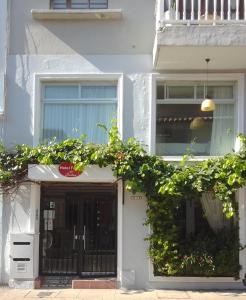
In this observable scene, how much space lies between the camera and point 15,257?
487 inches

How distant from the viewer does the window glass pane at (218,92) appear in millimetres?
13125

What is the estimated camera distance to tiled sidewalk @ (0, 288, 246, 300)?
11445mm

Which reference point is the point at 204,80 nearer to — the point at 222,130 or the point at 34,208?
the point at 222,130

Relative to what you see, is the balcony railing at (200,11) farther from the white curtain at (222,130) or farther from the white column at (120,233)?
the white column at (120,233)

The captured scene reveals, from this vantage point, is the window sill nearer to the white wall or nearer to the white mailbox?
the white wall

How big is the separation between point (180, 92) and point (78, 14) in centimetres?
319

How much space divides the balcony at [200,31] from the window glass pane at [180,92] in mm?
1033

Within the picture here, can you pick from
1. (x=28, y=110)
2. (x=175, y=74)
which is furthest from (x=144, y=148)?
(x=28, y=110)

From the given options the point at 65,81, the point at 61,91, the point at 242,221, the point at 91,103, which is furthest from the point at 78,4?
the point at 242,221

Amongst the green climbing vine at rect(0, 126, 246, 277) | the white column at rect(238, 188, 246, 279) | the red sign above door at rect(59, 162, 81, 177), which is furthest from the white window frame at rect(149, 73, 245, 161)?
the red sign above door at rect(59, 162, 81, 177)

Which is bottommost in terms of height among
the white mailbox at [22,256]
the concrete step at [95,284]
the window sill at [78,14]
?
the concrete step at [95,284]

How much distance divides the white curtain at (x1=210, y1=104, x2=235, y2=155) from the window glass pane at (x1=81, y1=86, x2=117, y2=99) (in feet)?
8.58

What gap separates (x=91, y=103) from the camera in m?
13.2

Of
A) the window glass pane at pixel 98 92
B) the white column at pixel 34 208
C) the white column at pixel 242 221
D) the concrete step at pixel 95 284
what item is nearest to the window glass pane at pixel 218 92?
the window glass pane at pixel 98 92
